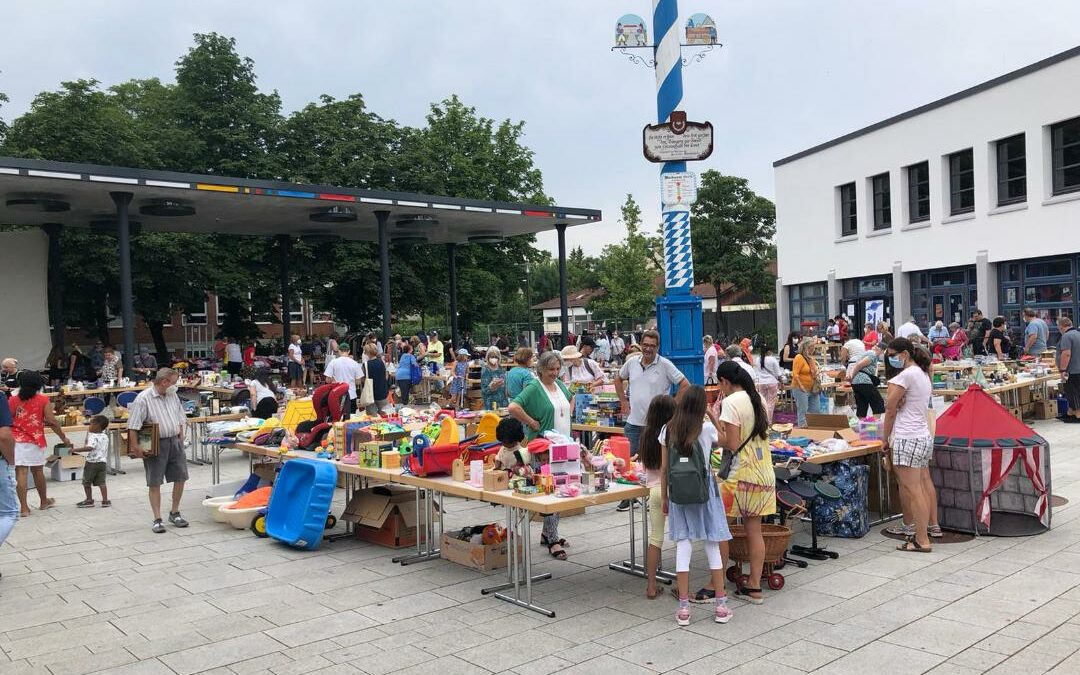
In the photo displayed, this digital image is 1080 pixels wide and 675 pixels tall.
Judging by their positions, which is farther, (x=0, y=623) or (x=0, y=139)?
(x=0, y=139)

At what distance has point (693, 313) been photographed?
10773mm

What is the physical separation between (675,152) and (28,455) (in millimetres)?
8082

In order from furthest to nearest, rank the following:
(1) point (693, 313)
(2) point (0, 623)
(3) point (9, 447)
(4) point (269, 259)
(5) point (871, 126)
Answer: (4) point (269, 259), (5) point (871, 126), (1) point (693, 313), (3) point (9, 447), (2) point (0, 623)

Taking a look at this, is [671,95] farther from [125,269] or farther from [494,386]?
[125,269]

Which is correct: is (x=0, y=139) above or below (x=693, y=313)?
above

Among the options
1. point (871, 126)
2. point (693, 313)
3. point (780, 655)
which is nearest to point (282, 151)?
point (871, 126)

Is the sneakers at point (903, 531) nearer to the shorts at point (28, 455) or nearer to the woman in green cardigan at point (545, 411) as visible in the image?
the woman in green cardigan at point (545, 411)

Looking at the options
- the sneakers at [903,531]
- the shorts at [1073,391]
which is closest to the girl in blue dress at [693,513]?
the sneakers at [903,531]

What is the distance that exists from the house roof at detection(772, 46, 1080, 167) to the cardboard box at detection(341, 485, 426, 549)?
21328mm

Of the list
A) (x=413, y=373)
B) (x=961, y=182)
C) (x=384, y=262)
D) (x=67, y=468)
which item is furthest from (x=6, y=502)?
(x=961, y=182)

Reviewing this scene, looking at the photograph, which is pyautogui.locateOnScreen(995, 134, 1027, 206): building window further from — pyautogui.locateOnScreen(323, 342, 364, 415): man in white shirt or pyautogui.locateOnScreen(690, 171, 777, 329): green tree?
pyautogui.locateOnScreen(690, 171, 777, 329): green tree

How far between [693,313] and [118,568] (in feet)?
22.0

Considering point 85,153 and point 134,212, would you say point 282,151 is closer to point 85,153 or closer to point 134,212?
point 85,153

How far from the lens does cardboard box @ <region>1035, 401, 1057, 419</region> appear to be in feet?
50.2
